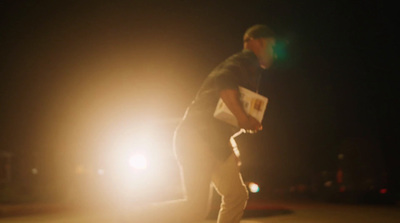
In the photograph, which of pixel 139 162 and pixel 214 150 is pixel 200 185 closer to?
pixel 214 150

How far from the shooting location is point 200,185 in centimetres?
375

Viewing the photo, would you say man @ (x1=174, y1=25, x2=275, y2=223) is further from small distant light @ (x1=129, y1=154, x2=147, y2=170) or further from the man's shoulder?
small distant light @ (x1=129, y1=154, x2=147, y2=170)

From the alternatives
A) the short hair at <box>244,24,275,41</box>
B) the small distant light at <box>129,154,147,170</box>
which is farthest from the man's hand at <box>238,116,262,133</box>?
the small distant light at <box>129,154,147,170</box>

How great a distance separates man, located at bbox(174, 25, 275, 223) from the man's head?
261 millimetres

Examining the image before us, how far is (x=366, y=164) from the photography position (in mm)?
15016

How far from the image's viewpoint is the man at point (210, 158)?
12.3ft

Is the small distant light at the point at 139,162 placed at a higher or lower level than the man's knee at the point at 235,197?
higher

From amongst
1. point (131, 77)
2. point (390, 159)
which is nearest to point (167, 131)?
point (390, 159)

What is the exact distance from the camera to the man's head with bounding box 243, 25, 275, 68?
13.5ft

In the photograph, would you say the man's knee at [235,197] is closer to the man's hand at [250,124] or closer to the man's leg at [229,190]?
the man's leg at [229,190]

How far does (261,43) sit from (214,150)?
897mm

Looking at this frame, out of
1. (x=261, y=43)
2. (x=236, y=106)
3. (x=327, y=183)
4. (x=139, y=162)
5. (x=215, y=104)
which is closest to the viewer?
(x=236, y=106)

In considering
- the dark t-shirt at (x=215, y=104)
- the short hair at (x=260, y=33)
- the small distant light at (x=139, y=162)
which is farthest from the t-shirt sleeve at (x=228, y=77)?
the small distant light at (x=139, y=162)

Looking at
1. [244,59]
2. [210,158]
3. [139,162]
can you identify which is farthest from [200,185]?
[139,162]
